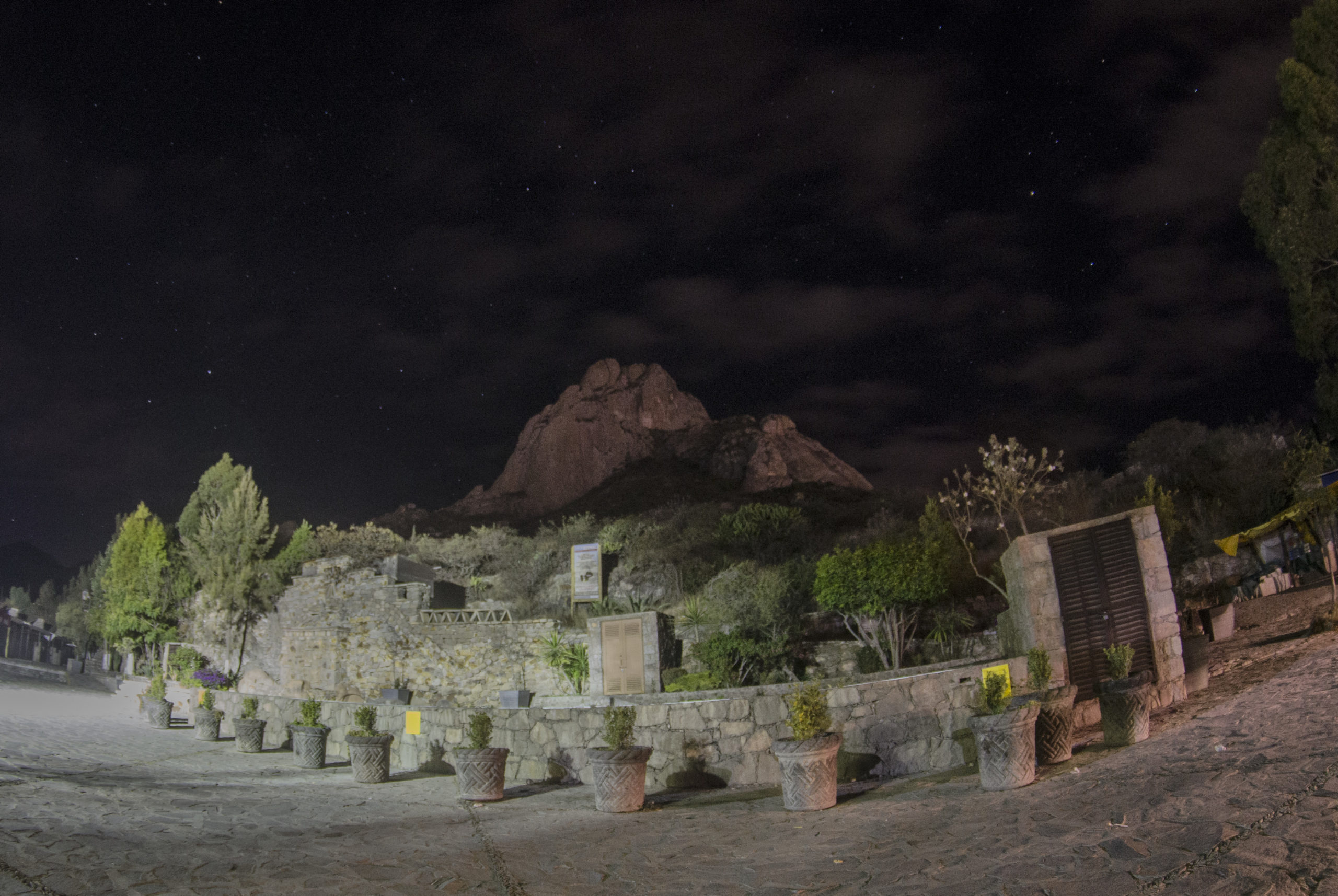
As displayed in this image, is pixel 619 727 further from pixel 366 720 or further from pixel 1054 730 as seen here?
pixel 366 720

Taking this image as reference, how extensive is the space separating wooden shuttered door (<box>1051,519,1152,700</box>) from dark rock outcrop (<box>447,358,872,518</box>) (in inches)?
1690

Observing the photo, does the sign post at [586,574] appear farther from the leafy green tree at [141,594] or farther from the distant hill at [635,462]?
the distant hill at [635,462]

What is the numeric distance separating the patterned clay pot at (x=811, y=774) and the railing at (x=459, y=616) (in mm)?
18023

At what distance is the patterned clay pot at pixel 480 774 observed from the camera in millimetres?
9703

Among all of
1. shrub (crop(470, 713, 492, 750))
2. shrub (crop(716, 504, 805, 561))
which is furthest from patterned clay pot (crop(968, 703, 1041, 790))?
shrub (crop(716, 504, 805, 561))

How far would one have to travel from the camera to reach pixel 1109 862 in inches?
172

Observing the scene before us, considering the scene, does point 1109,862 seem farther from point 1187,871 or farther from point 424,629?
point 424,629

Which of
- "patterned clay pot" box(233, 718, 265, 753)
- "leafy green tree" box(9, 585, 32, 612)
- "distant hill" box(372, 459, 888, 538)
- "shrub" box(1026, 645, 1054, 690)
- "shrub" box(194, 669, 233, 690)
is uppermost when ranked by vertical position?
"distant hill" box(372, 459, 888, 538)

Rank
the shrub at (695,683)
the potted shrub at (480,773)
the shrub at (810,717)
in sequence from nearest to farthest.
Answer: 1. the shrub at (810,717)
2. the potted shrub at (480,773)
3. the shrub at (695,683)

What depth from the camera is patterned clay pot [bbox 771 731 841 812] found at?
7.80 m

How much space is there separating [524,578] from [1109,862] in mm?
26108

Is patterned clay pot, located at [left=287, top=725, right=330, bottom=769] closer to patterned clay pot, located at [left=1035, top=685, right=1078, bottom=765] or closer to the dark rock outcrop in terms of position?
patterned clay pot, located at [left=1035, top=685, right=1078, bottom=765]

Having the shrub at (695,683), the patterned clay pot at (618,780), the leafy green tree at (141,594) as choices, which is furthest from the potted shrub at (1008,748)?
the leafy green tree at (141,594)

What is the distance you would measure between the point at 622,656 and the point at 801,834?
569 inches
